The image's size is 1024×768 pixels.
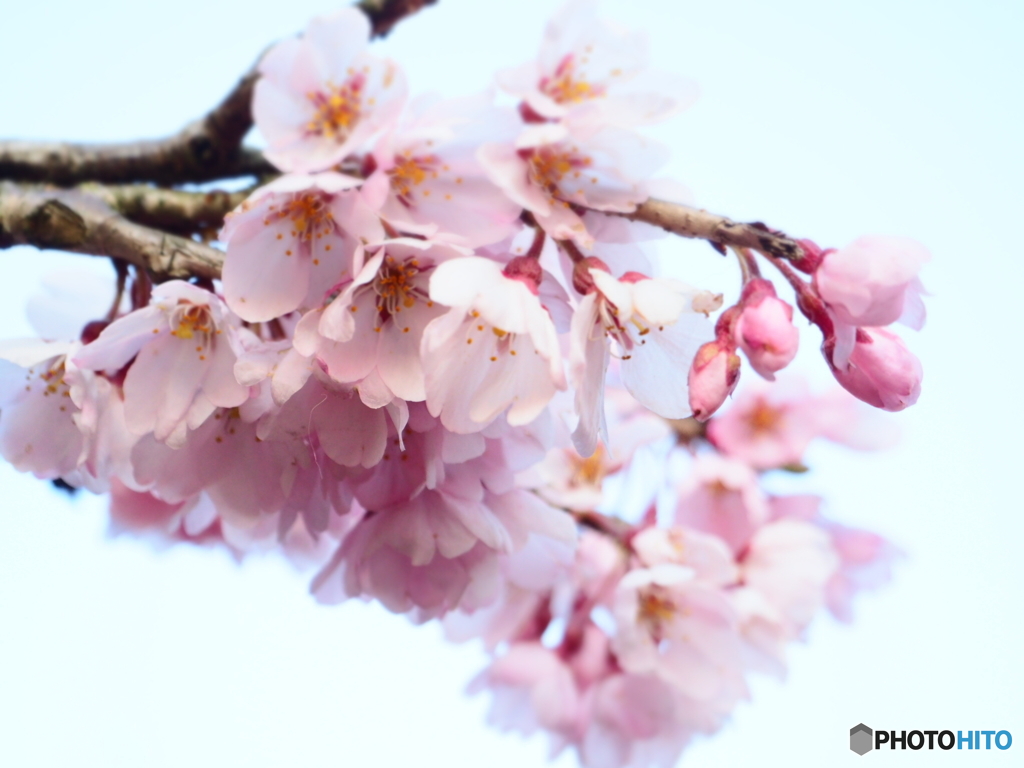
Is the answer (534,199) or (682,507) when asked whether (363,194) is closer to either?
(534,199)

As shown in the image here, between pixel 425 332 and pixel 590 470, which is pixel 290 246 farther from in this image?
pixel 590 470

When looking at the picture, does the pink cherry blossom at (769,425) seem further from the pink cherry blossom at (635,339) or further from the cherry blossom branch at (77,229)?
the cherry blossom branch at (77,229)

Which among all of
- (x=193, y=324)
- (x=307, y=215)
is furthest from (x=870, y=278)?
(x=193, y=324)

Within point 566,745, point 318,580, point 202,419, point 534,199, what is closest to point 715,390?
point 534,199

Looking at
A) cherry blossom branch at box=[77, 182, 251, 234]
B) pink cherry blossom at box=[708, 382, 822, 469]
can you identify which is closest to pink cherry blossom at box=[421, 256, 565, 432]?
cherry blossom branch at box=[77, 182, 251, 234]

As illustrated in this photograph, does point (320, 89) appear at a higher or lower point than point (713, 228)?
higher

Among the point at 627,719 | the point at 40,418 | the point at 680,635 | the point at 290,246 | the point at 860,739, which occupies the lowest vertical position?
the point at 860,739
